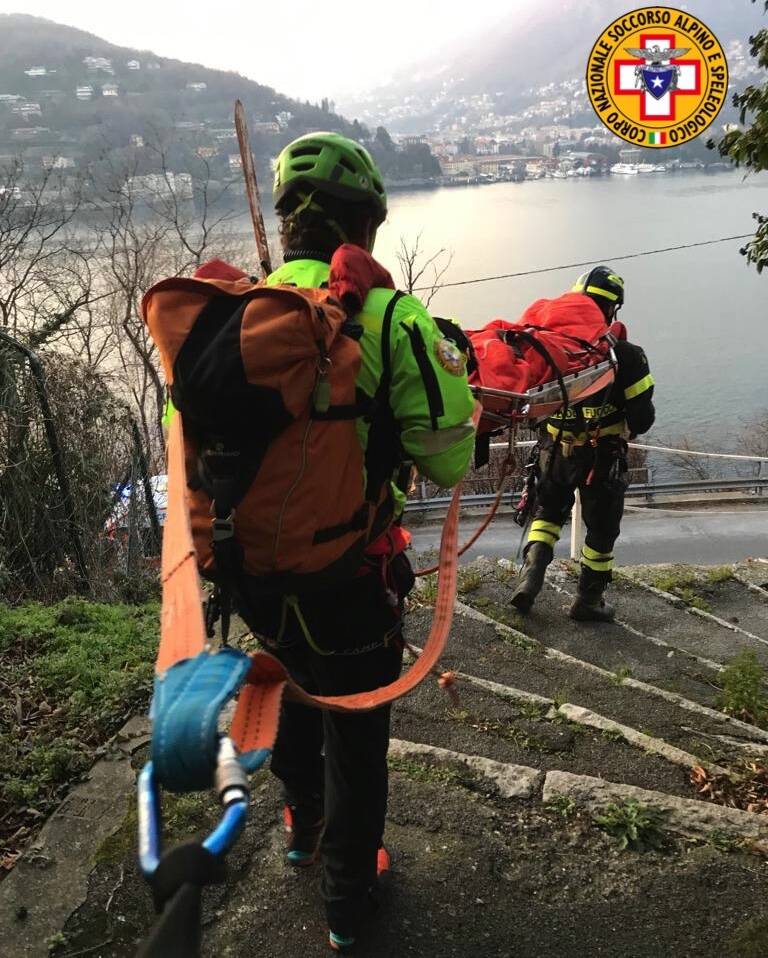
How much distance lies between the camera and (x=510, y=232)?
188 ft

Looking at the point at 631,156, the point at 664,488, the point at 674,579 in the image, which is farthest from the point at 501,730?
the point at 631,156

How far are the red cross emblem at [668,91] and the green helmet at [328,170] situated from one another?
6887mm

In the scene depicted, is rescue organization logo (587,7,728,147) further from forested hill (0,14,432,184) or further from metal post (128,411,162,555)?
forested hill (0,14,432,184)

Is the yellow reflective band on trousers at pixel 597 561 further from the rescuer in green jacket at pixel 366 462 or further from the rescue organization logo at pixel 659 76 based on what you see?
the rescue organization logo at pixel 659 76

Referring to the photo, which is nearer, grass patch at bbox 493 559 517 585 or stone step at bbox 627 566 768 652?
stone step at bbox 627 566 768 652

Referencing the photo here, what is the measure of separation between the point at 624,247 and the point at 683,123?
146ft

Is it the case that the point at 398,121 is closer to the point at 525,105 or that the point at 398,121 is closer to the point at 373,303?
the point at 525,105

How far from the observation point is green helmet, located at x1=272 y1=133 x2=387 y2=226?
2.13 metres

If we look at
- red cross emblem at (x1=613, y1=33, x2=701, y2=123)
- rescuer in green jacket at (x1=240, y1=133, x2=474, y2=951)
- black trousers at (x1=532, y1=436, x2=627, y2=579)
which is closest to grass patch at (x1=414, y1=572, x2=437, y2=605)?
black trousers at (x1=532, y1=436, x2=627, y2=579)

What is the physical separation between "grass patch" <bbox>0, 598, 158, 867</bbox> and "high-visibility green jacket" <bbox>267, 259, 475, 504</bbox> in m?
1.96

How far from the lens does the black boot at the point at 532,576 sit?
536cm

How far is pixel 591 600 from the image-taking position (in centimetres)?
539

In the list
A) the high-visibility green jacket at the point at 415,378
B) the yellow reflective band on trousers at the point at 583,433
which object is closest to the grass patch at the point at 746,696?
the yellow reflective band on trousers at the point at 583,433

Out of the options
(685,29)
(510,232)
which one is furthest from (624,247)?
(685,29)
